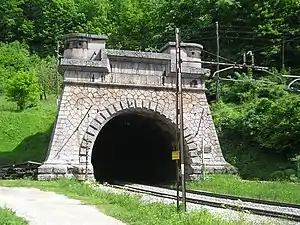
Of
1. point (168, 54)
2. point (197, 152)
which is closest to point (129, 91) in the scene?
point (168, 54)

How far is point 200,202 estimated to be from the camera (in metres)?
14.6

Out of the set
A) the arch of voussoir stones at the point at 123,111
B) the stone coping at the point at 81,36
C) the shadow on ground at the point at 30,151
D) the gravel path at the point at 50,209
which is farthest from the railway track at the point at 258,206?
the shadow on ground at the point at 30,151

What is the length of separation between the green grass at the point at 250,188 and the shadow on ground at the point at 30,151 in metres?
→ 10.9

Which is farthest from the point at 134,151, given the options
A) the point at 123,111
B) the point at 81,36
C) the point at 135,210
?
the point at 135,210

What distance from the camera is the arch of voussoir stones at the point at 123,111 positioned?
20.9 m

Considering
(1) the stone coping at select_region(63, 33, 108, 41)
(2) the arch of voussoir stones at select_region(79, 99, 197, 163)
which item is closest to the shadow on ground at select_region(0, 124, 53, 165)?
(2) the arch of voussoir stones at select_region(79, 99, 197, 163)

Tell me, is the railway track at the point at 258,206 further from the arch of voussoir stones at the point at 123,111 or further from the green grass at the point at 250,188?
the arch of voussoir stones at the point at 123,111

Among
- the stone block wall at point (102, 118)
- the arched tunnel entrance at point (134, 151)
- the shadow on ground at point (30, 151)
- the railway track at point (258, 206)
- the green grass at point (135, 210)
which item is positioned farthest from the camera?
the shadow on ground at point (30, 151)

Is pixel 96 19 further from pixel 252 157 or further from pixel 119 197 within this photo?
pixel 119 197

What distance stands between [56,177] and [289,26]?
2389 centimetres

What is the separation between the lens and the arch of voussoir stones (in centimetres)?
2089

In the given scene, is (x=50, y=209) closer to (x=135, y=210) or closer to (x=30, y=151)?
(x=135, y=210)

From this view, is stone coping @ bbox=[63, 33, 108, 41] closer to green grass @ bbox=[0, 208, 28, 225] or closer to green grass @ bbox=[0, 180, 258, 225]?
green grass @ bbox=[0, 180, 258, 225]

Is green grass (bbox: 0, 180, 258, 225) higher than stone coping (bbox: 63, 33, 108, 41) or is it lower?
lower
